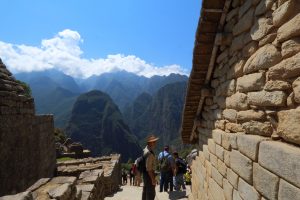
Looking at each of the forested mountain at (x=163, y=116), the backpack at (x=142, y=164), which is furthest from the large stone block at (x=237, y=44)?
the forested mountain at (x=163, y=116)

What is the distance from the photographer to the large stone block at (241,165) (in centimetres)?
340

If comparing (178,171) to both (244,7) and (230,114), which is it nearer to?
(230,114)

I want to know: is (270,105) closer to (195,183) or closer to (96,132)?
(195,183)

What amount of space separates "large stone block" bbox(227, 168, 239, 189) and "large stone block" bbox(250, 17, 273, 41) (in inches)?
63.8

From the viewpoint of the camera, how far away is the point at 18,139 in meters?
8.37

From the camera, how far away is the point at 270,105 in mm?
3072

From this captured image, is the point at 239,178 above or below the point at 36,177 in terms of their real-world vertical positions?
above

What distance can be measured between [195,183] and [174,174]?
10.3ft

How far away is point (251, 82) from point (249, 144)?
0.66 m

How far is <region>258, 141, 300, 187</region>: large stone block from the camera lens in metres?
2.40

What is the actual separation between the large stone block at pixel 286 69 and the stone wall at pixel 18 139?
20.6 ft

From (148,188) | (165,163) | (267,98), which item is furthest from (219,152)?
(165,163)

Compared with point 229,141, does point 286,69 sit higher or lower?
higher

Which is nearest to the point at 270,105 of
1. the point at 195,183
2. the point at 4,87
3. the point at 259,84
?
the point at 259,84
